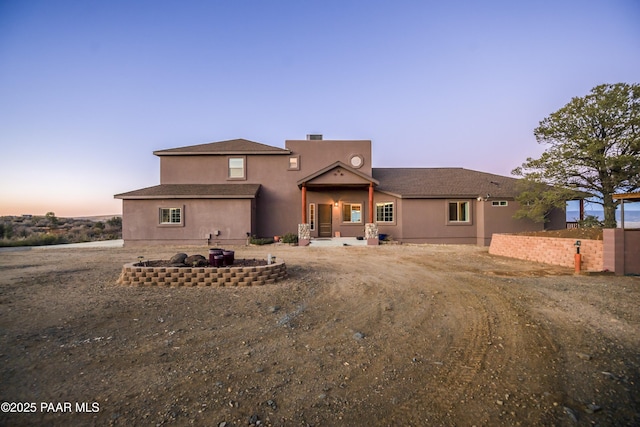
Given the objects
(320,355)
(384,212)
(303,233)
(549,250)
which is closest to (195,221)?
(303,233)

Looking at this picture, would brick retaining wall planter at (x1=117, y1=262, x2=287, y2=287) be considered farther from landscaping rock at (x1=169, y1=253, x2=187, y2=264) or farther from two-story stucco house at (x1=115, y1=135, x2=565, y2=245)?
two-story stucco house at (x1=115, y1=135, x2=565, y2=245)

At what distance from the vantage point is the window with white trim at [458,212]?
1775 cm

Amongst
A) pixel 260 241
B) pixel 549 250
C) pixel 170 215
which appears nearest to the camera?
pixel 549 250

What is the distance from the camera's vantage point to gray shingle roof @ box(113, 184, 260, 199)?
54.5ft

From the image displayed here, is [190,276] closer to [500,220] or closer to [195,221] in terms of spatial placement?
[195,221]

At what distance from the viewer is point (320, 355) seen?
344cm

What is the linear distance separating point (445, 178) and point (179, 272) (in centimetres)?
1861

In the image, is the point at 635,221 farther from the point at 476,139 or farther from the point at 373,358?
the point at 476,139

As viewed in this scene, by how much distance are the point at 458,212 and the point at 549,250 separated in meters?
7.62

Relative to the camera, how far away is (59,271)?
28.3 ft

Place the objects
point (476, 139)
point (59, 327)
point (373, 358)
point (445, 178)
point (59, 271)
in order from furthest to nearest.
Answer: point (476, 139) → point (445, 178) → point (59, 271) → point (59, 327) → point (373, 358)

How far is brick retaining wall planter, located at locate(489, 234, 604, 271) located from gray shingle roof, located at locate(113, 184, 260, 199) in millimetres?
13066

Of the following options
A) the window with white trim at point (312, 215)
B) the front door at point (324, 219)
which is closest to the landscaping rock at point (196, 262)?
the window with white trim at point (312, 215)

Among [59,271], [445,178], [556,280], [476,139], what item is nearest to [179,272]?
[59,271]
